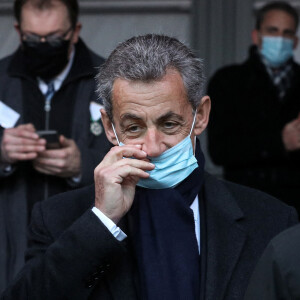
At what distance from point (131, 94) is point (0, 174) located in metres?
1.41

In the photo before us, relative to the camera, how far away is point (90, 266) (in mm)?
2752

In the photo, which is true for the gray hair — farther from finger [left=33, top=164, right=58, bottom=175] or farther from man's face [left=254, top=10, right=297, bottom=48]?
man's face [left=254, top=10, right=297, bottom=48]

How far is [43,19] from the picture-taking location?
14.0 ft

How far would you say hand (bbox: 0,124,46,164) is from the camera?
403 centimetres

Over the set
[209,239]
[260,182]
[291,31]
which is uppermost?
[291,31]

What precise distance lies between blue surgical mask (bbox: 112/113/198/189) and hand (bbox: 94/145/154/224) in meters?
0.10

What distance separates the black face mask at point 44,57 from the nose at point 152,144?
146 cm

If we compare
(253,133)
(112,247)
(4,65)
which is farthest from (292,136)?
(112,247)

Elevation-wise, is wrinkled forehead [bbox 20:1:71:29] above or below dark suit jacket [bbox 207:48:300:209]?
above

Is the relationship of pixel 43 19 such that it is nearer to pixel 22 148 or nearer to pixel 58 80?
pixel 58 80

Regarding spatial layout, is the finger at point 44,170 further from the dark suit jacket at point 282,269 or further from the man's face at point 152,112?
the dark suit jacket at point 282,269

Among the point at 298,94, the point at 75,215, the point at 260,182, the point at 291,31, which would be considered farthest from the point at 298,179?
the point at 75,215

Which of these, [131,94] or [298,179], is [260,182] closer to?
[298,179]

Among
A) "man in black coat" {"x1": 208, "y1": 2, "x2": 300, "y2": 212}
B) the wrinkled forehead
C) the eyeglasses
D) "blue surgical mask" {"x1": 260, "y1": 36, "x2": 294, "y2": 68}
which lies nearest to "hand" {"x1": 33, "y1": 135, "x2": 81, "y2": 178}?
the eyeglasses
